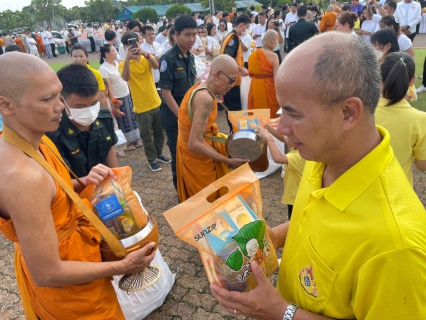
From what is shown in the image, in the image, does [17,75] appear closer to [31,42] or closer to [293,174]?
[293,174]

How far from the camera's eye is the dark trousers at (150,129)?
215 inches

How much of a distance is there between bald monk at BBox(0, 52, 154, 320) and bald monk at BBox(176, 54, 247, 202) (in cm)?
140

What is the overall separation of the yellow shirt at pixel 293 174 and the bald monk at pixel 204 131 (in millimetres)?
419

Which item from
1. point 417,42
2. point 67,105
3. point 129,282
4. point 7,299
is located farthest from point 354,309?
point 417,42

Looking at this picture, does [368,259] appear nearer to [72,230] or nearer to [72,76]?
[72,230]

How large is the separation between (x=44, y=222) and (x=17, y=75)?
66 centimetres

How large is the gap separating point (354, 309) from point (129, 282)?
1.12 m

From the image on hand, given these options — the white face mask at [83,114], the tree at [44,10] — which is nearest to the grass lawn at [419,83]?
the white face mask at [83,114]

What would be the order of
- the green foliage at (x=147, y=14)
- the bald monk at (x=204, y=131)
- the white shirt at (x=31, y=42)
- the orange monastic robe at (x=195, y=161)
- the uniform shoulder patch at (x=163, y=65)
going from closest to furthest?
the bald monk at (x=204, y=131) < the orange monastic robe at (x=195, y=161) < the uniform shoulder patch at (x=163, y=65) < the white shirt at (x=31, y=42) < the green foliage at (x=147, y=14)

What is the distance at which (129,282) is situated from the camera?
1.67 m

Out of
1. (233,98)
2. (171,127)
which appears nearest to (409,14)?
(233,98)

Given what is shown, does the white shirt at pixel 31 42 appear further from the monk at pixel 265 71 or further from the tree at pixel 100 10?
the tree at pixel 100 10

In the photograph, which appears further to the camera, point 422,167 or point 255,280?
point 422,167

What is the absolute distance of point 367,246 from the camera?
0.93 meters
